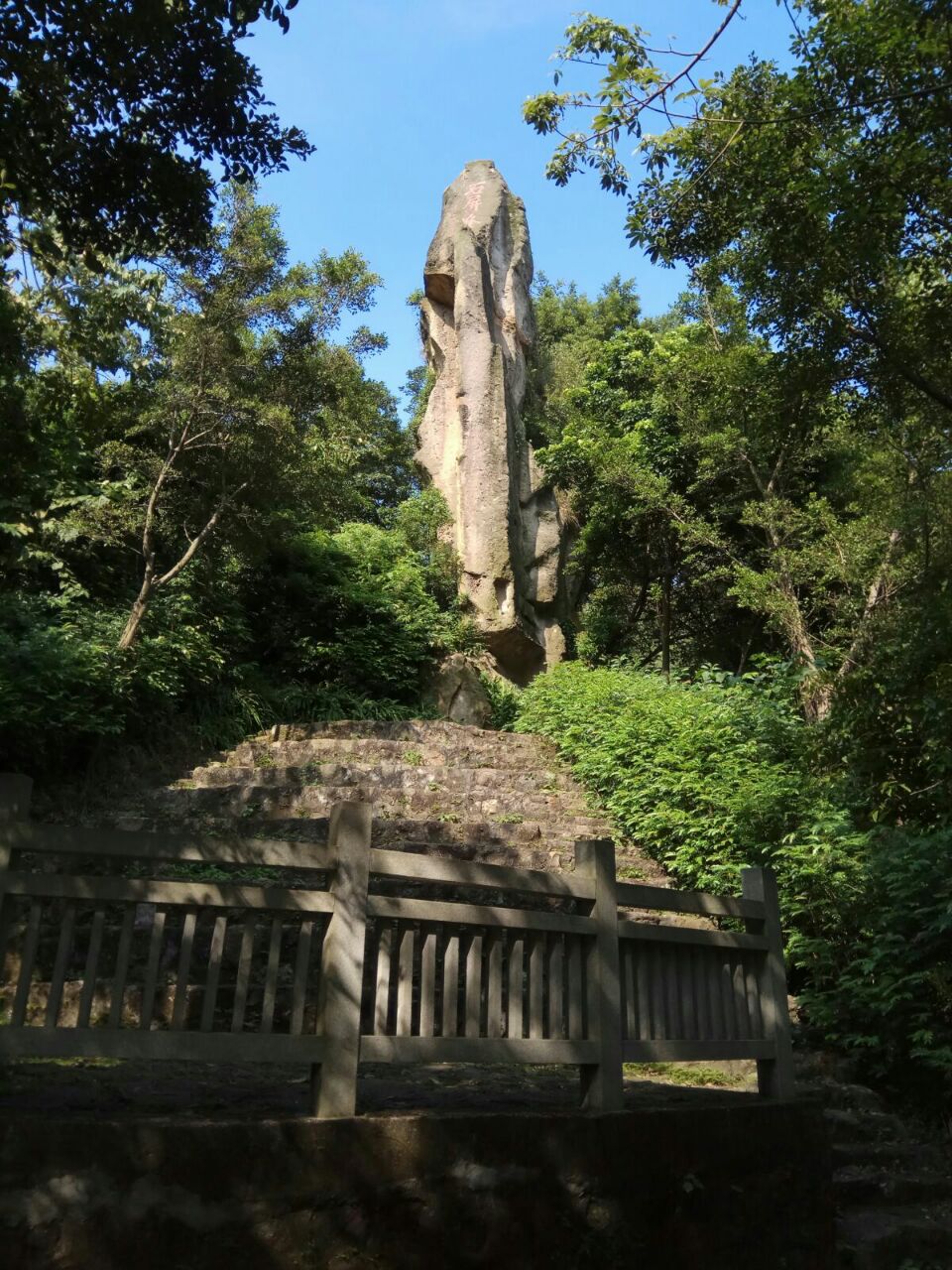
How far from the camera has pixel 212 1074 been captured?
4.33 m

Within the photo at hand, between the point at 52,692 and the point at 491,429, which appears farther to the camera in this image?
the point at 491,429

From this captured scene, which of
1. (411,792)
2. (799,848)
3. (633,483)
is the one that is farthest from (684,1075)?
(633,483)

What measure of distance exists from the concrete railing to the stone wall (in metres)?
0.21


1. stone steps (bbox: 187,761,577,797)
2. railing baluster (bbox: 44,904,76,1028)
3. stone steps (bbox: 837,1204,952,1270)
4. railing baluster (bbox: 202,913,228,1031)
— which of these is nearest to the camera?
railing baluster (bbox: 44,904,76,1028)

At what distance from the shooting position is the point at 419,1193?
3.24 metres

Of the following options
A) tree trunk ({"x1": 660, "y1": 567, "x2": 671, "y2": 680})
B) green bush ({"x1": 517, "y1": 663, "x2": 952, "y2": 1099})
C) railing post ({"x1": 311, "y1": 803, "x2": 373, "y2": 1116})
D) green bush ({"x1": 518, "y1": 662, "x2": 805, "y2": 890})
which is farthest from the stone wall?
tree trunk ({"x1": 660, "y1": 567, "x2": 671, "y2": 680})

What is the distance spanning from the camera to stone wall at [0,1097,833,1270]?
8.98 feet

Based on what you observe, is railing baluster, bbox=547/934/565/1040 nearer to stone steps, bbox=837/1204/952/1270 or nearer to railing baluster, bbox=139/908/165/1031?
railing baluster, bbox=139/908/165/1031

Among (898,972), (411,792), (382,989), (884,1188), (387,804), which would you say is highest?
(411,792)

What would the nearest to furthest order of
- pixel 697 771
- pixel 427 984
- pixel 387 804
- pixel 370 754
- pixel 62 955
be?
pixel 62 955 < pixel 427 984 < pixel 697 771 < pixel 387 804 < pixel 370 754

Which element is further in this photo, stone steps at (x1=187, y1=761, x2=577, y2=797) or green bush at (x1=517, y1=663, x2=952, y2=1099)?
stone steps at (x1=187, y1=761, x2=577, y2=797)

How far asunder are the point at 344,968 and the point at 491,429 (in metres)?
16.6

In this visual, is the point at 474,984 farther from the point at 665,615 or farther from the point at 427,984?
the point at 665,615

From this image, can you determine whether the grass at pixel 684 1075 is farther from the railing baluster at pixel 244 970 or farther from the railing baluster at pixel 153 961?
the railing baluster at pixel 153 961
